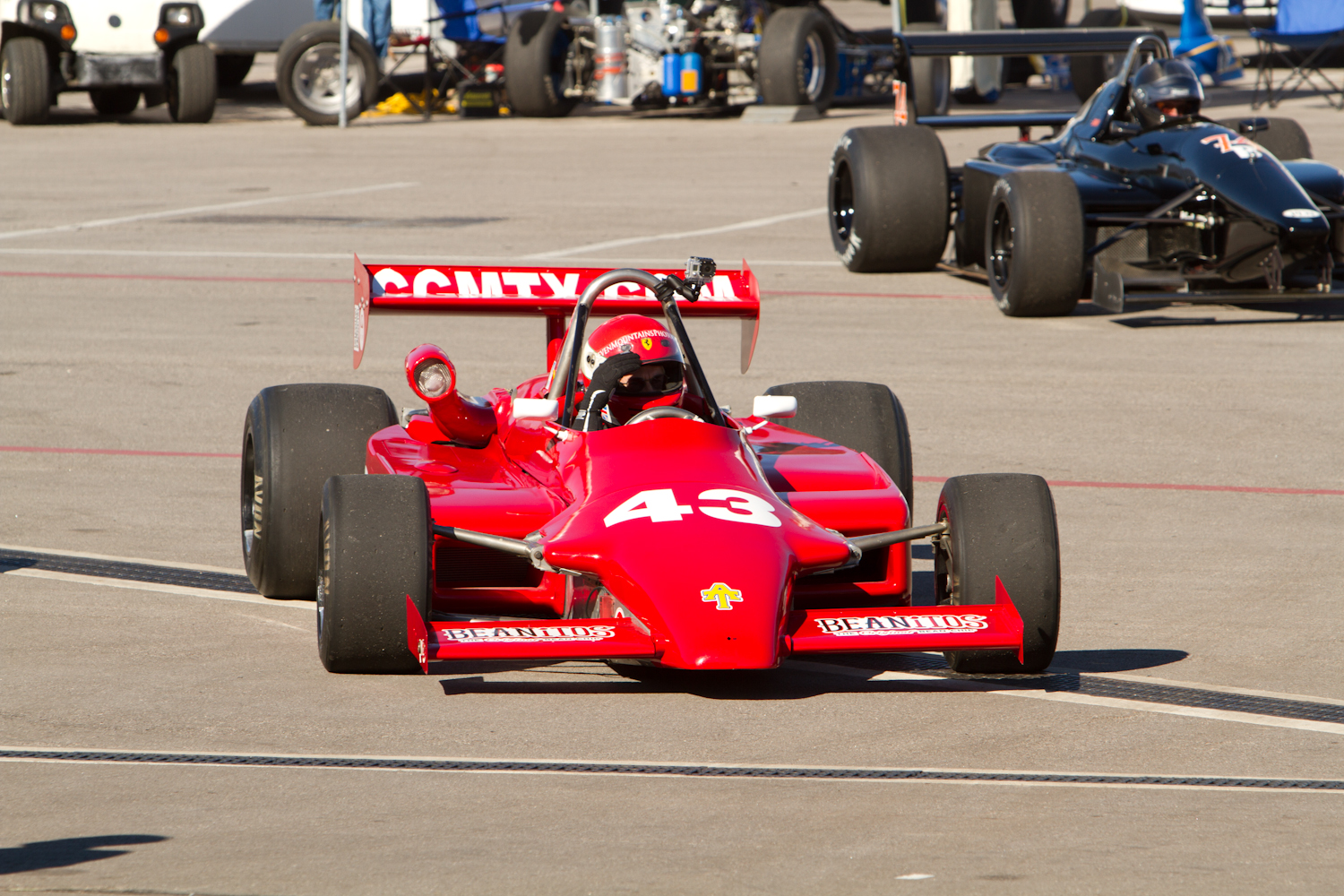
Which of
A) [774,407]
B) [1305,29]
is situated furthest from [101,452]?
[1305,29]

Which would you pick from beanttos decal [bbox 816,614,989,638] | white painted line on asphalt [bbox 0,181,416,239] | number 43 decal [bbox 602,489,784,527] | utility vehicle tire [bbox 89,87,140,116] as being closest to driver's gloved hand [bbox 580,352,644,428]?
number 43 decal [bbox 602,489,784,527]

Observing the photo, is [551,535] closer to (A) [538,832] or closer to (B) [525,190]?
(A) [538,832]

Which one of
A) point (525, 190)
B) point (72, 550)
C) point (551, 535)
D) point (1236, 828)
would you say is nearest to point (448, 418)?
point (551, 535)

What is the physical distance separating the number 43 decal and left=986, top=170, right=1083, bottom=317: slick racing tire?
25.0ft

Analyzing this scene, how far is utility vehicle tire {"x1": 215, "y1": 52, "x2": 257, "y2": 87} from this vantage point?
33938 millimetres

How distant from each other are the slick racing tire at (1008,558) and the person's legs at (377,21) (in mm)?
23643

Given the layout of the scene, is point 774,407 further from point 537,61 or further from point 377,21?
point 377,21

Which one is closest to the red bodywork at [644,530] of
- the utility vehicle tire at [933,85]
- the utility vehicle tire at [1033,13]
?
the utility vehicle tire at [933,85]

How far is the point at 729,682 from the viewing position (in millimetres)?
6184

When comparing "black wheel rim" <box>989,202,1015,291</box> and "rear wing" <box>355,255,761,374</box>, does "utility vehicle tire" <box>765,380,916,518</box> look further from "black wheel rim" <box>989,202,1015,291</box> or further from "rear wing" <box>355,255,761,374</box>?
"black wheel rim" <box>989,202,1015,291</box>

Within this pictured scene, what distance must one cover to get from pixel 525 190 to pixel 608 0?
41.0ft

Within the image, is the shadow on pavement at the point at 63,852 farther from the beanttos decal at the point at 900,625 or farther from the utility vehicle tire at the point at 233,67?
the utility vehicle tire at the point at 233,67

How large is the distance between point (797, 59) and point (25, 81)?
10428 millimetres

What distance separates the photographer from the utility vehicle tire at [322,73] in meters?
27.8
